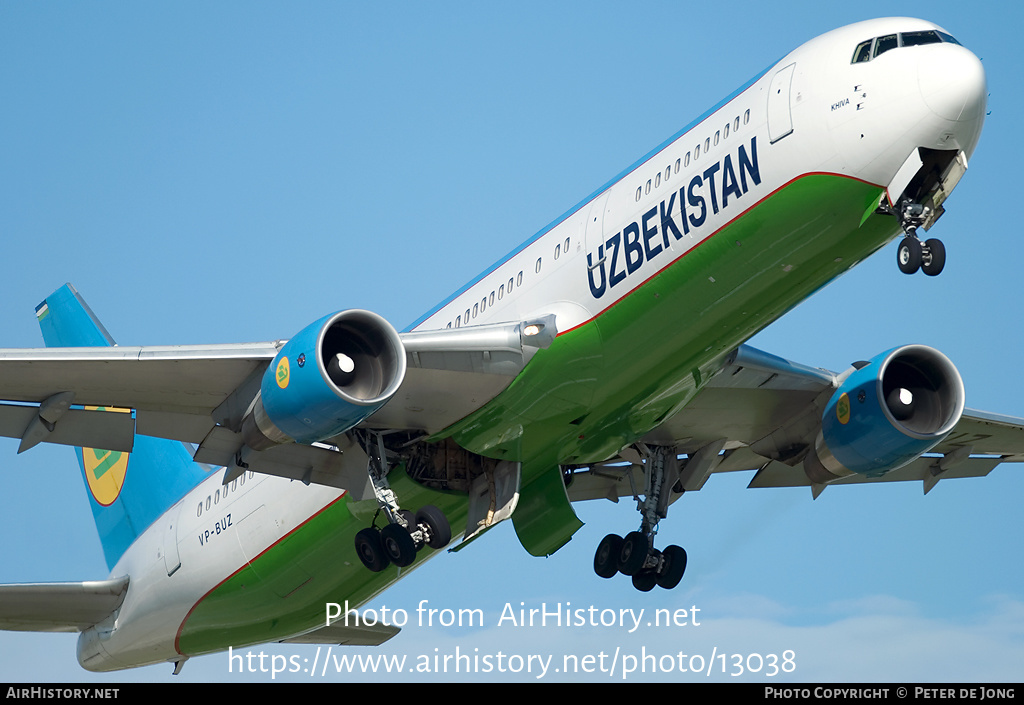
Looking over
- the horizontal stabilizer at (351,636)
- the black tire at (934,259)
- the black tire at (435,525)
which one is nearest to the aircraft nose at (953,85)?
the black tire at (934,259)

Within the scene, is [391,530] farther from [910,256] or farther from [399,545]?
[910,256]

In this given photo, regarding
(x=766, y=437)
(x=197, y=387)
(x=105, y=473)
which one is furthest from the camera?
(x=105, y=473)

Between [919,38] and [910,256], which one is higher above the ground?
[919,38]

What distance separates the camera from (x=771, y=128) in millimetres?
17953

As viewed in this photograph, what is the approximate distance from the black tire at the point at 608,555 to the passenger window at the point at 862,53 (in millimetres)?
10018

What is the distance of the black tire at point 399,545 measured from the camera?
2064 centimetres

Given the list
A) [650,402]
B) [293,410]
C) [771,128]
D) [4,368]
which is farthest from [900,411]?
[4,368]

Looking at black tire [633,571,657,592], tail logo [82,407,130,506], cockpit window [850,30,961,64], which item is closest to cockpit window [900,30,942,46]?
cockpit window [850,30,961,64]

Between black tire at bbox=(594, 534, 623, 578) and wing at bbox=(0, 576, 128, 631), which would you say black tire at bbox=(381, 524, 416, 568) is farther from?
wing at bbox=(0, 576, 128, 631)

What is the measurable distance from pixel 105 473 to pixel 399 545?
10517 mm

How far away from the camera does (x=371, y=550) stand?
21203 mm

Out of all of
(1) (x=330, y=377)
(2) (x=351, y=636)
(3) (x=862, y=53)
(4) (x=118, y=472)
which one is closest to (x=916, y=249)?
(3) (x=862, y=53)
